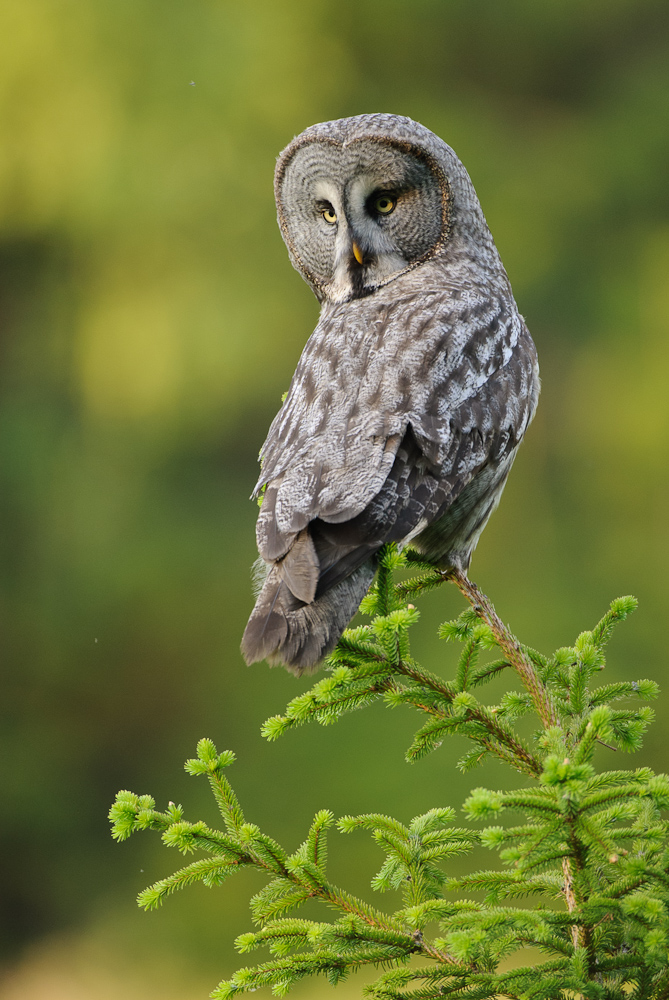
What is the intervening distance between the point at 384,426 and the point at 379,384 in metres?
0.13

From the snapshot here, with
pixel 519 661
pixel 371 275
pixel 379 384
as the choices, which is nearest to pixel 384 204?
pixel 371 275

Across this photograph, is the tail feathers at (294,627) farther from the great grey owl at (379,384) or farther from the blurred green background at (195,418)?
the blurred green background at (195,418)

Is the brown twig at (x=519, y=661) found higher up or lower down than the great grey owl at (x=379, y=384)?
lower down

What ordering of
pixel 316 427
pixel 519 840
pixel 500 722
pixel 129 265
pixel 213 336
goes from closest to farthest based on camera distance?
1. pixel 519 840
2. pixel 500 722
3. pixel 316 427
4. pixel 213 336
5. pixel 129 265

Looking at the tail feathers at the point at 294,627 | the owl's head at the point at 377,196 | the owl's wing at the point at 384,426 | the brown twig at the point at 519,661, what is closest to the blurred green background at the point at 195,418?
the owl's head at the point at 377,196

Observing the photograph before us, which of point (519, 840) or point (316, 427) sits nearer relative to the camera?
point (519, 840)

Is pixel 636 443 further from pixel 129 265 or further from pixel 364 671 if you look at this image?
pixel 364 671

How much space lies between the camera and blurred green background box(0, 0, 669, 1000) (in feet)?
22.2

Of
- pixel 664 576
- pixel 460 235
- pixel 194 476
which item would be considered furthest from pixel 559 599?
pixel 460 235

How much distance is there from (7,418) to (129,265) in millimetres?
1312

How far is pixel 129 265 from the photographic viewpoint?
23.6ft

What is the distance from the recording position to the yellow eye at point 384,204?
7.95 feet

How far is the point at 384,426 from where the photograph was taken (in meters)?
1.85

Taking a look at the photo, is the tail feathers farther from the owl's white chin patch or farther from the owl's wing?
the owl's white chin patch
